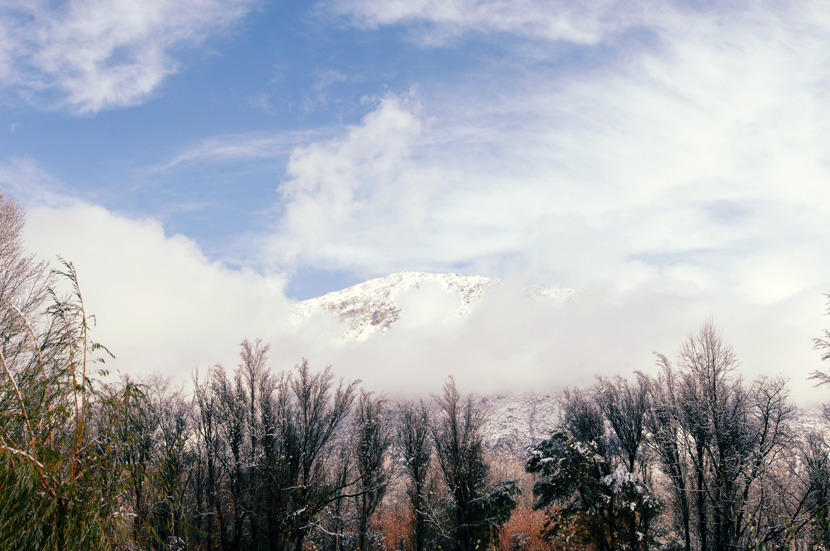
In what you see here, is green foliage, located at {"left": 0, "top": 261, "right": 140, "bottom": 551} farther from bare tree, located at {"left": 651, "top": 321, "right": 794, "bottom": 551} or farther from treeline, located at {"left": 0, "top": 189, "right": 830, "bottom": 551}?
bare tree, located at {"left": 651, "top": 321, "right": 794, "bottom": 551}

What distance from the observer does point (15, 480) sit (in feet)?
14.8

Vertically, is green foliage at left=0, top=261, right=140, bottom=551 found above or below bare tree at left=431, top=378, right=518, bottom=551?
above

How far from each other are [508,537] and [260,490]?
70.1 ft

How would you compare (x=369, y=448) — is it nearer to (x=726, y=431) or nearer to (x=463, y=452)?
(x=463, y=452)

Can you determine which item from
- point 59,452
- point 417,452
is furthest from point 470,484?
point 59,452

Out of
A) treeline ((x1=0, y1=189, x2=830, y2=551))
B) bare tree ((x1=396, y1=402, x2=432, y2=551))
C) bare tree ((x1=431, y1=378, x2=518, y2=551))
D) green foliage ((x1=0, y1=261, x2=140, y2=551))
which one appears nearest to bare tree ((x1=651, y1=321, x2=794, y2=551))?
treeline ((x1=0, y1=189, x2=830, y2=551))

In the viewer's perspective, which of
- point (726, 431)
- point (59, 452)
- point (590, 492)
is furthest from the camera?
point (590, 492)

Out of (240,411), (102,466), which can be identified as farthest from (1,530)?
(240,411)

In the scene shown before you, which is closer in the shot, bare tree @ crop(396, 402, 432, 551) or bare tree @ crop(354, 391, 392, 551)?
bare tree @ crop(354, 391, 392, 551)

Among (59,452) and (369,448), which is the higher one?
(59,452)

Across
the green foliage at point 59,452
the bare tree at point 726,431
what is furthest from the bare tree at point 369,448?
the green foliage at point 59,452

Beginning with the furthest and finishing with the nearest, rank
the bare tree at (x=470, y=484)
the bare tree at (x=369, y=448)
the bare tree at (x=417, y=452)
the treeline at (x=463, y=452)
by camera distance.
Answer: the bare tree at (x=417, y=452)
the bare tree at (x=369, y=448)
the bare tree at (x=470, y=484)
the treeline at (x=463, y=452)

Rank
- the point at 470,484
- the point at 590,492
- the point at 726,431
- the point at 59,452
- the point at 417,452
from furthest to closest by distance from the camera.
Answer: the point at 417,452 → the point at 470,484 → the point at 590,492 → the point at 726,431 → the point at 59,452

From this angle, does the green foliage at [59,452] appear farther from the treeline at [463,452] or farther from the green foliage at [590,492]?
the green foliage at [590,492]
